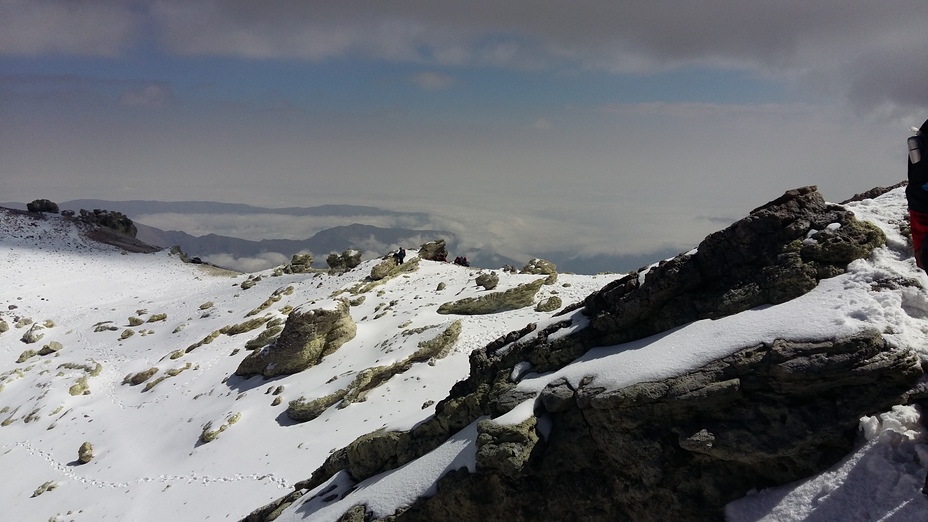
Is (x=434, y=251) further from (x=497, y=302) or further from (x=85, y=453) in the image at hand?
(x=85, y=453)

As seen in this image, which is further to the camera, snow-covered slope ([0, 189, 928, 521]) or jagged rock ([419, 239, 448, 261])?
jagged rock ([419, 239, 448, 261])

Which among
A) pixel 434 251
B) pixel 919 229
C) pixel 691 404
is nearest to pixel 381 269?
pixel 434 251

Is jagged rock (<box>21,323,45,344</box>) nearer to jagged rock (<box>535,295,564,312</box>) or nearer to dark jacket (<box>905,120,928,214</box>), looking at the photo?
jagged rock (<box>535,295,564,312</box>)

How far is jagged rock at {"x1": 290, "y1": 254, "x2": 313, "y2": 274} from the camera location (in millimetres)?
45259

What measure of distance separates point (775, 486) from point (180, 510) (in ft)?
62.6

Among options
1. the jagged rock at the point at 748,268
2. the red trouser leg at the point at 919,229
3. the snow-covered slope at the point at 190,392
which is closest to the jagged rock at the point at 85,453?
the snow-covered slope at the point at 190,392

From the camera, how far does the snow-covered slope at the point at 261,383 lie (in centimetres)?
754

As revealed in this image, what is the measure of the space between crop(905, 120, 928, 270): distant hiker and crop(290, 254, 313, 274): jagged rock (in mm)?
43738

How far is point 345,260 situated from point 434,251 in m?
8.36

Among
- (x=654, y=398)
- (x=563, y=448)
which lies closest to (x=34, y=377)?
(x=563, y=448)

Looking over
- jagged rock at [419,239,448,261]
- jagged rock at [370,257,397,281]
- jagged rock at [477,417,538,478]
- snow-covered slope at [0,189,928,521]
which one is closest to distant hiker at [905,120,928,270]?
snow-covered slope at [0,189,928,521]

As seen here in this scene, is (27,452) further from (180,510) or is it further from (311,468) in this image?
(311,468)

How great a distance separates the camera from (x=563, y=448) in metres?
9.32

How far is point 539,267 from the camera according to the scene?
3238 centimetres
